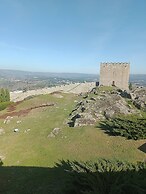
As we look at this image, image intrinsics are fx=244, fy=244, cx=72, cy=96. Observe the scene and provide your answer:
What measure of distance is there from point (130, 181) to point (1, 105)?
30368 millimetres

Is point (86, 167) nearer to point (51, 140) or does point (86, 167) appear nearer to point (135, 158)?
point (135, 158)

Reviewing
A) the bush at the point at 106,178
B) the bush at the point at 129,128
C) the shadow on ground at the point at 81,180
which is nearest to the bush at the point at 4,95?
the bush at the point at 129,128

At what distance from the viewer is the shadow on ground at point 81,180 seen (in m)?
7.55

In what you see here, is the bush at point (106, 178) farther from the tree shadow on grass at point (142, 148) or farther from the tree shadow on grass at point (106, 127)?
the tree shadow on grass at point (106, 127)

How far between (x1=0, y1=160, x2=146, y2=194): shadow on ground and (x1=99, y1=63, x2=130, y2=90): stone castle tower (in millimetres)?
38719

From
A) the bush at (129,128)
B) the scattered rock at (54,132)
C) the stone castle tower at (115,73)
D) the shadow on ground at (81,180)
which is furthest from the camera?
the stone castle tower at (115,73)

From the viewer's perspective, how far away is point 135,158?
533 inches

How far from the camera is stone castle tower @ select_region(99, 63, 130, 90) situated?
4959 cm

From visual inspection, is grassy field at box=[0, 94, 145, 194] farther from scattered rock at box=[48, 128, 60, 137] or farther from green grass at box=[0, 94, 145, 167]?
scattered rock at box=[48, 128, 60, 137]

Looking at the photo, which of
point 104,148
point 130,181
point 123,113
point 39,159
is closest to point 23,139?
point 39,159

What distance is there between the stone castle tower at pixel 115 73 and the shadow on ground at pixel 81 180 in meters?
38.7

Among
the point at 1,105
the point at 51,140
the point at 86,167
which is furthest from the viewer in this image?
the point at 1,105

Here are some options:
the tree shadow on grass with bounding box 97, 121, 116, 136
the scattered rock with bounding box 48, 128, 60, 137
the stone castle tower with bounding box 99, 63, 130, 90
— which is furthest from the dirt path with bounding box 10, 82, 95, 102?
the tree shadow on grass with bounding box 97, 121, 116, 136

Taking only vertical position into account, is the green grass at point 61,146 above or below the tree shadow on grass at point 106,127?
below
